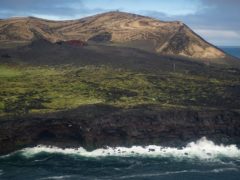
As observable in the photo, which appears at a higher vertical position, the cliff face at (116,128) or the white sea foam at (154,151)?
the cliff face at (116,128)

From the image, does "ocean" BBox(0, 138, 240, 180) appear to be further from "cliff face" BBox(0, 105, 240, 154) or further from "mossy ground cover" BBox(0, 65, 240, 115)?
"mossy ground cover" BBox(0, 65, 240, 115)

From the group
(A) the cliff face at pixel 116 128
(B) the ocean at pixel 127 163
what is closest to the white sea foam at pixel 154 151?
(B) the ocean at pixel 127 163

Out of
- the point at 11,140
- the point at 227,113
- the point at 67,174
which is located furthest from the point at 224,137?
the point at 11,140

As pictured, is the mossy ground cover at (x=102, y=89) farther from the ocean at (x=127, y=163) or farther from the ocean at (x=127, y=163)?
the ocean at (x=127, y=163)

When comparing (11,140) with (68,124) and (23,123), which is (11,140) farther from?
(68,124)

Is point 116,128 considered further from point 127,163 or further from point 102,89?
point 102,89

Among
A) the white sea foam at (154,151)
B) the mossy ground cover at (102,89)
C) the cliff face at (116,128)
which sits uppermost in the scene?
the mossy ground cover at (102,89)

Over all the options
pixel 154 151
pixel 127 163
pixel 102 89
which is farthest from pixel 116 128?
pixel 102 89

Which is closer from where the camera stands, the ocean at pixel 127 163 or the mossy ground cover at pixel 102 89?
the ocean at pixel 127 163
